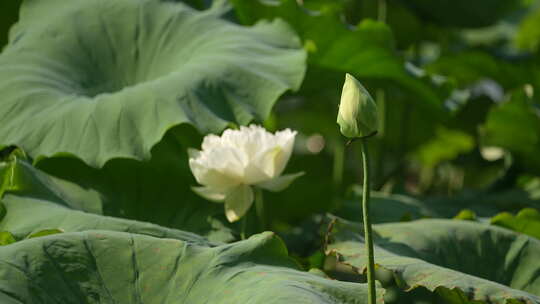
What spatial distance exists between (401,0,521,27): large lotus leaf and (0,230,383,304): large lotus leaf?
4.70ft

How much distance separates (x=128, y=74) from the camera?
1.88 meters

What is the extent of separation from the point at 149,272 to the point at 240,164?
32 centimetres

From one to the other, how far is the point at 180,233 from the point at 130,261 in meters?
0.20

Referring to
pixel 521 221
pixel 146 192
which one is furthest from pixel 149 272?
pixel 521 221

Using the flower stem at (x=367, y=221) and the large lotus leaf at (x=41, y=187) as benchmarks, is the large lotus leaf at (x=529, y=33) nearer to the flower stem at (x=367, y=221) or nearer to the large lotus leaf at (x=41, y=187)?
the large lotus leaf at (x=41, y=187)

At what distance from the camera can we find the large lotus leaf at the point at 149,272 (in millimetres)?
1076

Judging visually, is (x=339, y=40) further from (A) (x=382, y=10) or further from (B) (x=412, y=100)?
(A) (x=382, y=10)

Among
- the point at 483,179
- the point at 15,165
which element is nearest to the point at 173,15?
the point at 15,165

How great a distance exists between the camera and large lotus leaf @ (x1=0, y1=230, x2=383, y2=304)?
3.53ft

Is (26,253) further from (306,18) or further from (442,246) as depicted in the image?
(306,18)

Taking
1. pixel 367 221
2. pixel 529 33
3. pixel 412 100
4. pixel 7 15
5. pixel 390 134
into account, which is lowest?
pixel 390 134

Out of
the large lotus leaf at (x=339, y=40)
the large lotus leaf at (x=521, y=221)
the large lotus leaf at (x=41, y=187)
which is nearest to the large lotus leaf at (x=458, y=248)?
the large lotus leaf at (x=521, y=221)

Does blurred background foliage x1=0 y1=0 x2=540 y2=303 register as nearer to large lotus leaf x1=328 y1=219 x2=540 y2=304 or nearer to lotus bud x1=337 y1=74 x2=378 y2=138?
large lotus leaf x1=328 y1=219 x2=540 y2=304

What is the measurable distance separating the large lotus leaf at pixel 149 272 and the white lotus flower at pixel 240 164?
23 centimetres
